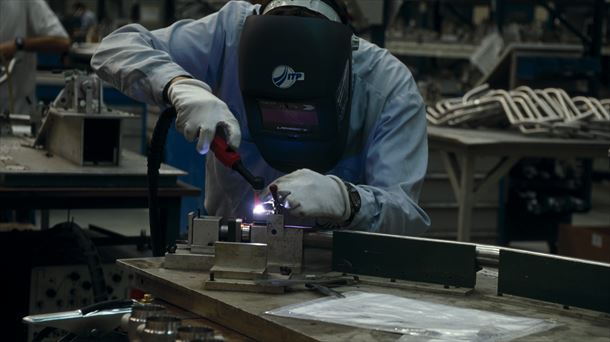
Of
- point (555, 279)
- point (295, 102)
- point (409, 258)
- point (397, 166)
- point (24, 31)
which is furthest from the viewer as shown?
point (24, 31)

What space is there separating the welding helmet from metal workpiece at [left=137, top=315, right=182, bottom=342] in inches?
21.4

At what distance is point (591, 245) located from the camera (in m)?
4.33

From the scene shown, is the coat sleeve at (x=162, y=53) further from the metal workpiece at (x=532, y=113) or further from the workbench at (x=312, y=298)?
the metal workpiece at (x=532, y=113)

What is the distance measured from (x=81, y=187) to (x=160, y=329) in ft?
5.57

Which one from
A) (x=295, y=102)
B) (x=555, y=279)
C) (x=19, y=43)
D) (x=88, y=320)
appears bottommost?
(x=88, y=320)

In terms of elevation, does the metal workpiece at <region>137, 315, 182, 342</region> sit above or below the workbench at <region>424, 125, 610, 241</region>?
below

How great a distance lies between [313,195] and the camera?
1777 mm

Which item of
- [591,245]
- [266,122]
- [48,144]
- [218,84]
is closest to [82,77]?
[48,144]

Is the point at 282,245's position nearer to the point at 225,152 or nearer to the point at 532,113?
the point at 225,152

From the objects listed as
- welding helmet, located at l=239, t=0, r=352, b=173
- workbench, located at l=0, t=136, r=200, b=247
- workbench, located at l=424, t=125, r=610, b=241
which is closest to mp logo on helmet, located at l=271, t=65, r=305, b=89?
welding helmet, located at l=239, t=0, r=352, b=173

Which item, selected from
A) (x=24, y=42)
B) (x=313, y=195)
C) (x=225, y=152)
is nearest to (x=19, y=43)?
(x=24, y=42)

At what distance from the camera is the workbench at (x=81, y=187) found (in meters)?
2.93

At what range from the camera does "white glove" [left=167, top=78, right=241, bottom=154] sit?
1.80 metres

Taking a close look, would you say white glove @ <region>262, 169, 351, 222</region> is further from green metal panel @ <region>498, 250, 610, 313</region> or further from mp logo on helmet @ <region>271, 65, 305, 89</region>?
green metal panel @ <region>498, 250, 610, 313</region>
